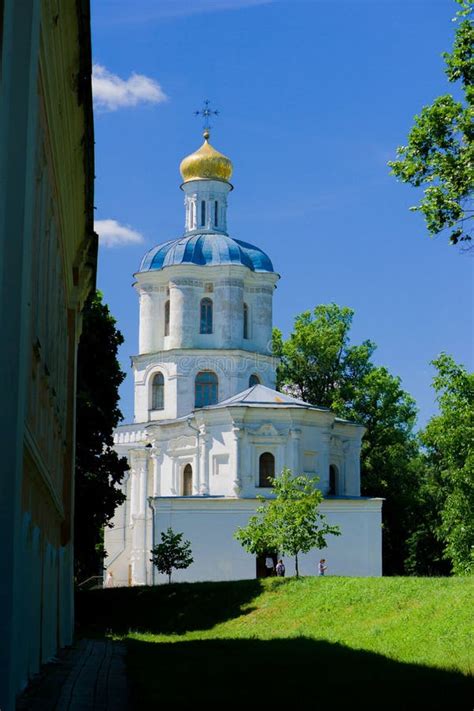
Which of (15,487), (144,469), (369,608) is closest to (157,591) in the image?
(369,608)

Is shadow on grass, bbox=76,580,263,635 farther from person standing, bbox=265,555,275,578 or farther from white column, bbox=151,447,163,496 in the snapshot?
white column, bbox=151,447,163,496

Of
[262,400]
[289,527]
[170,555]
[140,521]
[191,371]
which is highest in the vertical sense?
[191,371]

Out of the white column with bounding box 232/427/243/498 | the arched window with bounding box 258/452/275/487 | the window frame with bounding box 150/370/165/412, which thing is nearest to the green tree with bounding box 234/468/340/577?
the white column with bounding box 232/427/243/498

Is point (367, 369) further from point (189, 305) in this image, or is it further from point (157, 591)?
point (157, 591)

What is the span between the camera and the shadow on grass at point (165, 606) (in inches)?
1318

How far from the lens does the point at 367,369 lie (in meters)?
62.1

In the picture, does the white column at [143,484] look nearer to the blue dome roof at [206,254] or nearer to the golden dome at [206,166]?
the blue dome roof at [206,254]

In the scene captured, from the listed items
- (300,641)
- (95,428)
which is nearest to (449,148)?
A: (300,641)

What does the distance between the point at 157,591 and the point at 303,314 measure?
28423 mm

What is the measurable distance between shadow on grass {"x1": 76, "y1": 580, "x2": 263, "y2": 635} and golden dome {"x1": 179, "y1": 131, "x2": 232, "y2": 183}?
89.6 ft

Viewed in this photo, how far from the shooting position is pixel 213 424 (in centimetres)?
5003

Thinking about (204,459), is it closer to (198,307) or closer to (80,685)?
(198,307)

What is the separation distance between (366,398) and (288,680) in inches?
1934

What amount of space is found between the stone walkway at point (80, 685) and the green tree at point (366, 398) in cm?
4288
